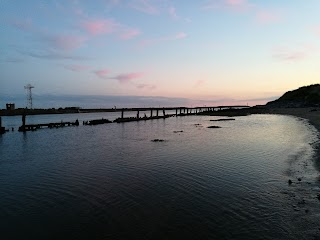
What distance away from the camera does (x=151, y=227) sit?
33.9 ft

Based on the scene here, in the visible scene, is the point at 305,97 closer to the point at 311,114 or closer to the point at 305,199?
the point at 311,114

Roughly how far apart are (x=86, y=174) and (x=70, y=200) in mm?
5490

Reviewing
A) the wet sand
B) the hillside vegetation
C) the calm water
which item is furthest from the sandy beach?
the calm water

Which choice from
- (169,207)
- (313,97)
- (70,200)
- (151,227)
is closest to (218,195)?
(169,207)

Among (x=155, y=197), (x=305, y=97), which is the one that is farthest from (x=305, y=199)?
(x=305, y=97)

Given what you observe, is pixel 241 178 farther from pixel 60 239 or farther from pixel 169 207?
pixel 60 239

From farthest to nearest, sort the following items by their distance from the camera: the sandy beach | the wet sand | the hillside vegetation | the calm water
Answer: the hillside vegetation
the sandy beach
the calm water
the wet sand

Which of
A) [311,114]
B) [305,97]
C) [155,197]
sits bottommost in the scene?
[155,197]

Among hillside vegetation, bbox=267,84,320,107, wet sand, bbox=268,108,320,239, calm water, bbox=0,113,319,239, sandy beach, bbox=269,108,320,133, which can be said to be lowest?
calm water, bbox=0,113,319,239

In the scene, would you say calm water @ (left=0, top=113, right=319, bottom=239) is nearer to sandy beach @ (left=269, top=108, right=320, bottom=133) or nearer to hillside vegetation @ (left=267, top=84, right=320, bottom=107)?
sandy beach @ (left=269, top=108, right=320, bottom=133)

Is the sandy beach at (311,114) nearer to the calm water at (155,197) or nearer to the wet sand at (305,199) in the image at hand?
the wet sand at (305,199)

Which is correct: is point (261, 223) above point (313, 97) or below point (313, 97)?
below

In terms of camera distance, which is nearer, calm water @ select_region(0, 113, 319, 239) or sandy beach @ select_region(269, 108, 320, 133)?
calm water @ select_region(0, 113, 319, 239)

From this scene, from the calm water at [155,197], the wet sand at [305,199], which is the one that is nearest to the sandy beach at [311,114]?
the wet sand at [305,199]
